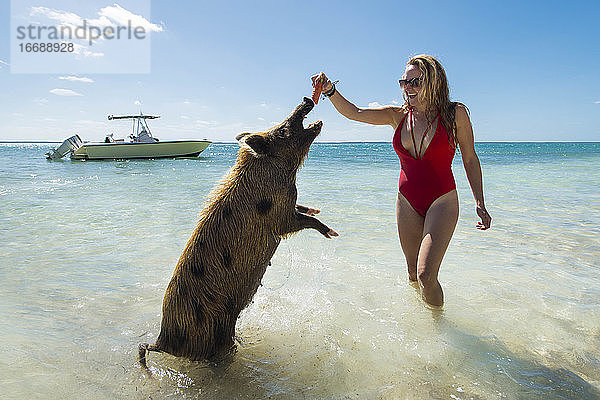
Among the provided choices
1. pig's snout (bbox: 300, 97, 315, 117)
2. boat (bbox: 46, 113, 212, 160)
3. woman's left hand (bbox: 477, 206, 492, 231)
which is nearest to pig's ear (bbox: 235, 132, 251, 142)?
pig's snout (bbox: 300, 97, 315, 117)

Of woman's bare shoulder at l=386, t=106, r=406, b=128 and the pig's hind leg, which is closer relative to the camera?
the pig's hind leg

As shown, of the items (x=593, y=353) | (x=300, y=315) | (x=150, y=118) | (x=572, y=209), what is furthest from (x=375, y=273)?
(x=150, y=118)

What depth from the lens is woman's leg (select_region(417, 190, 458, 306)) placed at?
12.2ft

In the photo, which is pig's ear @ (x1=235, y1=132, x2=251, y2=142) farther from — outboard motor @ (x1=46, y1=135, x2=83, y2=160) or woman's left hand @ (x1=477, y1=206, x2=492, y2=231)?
outboard motor @ (x1=46, y1=135, x2=83, y2=160)

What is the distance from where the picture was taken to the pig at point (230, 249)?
305cm

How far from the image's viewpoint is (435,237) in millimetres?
Result: 3734

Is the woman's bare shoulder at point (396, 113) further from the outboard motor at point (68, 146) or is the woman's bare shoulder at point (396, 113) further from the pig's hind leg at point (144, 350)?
the outboard motor at point (68, 146)

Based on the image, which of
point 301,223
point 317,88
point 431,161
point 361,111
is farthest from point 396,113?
point 301,223

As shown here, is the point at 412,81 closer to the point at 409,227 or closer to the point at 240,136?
the point at 409,227

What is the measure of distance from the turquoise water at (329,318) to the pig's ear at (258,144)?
5.58 feet

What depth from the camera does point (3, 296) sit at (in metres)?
4.70

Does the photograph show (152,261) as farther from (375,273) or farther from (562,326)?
(562,326)

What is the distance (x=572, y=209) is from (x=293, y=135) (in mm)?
8791

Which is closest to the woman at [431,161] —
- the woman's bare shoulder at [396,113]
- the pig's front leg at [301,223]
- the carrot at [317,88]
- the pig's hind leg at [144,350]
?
the woman's bare shoulder at [396,113]
